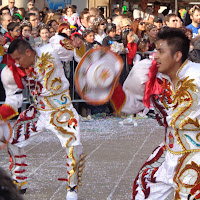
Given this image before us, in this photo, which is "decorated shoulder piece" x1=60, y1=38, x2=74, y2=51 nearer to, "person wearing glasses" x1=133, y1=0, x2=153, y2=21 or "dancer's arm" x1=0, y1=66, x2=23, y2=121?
"dancer's arm" x1=0, y1=66, x2=23, y2=121

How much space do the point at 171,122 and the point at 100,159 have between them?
134 inches

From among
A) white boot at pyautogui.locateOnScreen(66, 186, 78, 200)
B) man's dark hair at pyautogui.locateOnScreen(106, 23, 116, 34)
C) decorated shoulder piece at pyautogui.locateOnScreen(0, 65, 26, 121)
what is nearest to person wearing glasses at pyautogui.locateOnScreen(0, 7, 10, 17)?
man's dark hair at pyautogui.locateOnScreen(106, 23, 116, 34)

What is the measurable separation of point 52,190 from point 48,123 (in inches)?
28.5

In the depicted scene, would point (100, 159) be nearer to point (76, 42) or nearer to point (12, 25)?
point (76, 42)

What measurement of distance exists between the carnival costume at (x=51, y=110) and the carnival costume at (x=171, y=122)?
5.11 feet

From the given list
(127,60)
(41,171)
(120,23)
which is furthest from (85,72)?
(120,23)

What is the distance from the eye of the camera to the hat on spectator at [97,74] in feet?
10.3

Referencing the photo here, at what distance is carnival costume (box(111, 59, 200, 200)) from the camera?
11.2ft

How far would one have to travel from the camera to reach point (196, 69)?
343cm

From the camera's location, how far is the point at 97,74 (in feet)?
10.3

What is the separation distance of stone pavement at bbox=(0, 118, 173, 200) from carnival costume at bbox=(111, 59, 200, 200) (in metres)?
1.62

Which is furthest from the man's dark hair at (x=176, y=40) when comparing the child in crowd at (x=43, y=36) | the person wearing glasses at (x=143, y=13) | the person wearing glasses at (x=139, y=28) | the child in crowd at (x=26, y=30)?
the person wearing glasses at (x=143, y=13)

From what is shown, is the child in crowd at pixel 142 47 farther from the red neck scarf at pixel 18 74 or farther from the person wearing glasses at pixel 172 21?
the red neck scarf at pixel 18 74

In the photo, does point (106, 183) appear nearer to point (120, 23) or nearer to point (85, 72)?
point (85, 72)
